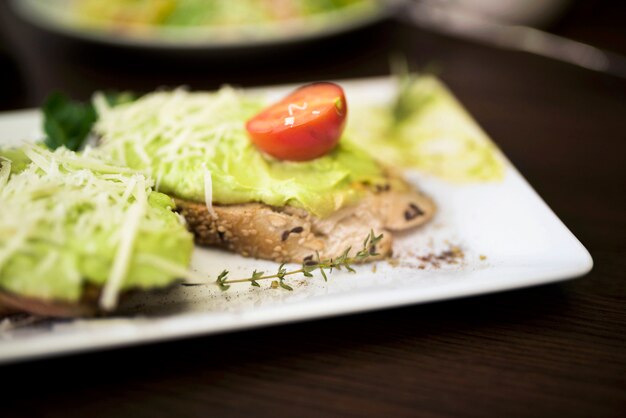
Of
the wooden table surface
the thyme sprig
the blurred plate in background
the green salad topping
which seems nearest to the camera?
the wooden table surface

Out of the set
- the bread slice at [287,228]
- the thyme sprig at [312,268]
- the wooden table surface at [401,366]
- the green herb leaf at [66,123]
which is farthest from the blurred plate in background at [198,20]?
the wooden table surface at [401,366]

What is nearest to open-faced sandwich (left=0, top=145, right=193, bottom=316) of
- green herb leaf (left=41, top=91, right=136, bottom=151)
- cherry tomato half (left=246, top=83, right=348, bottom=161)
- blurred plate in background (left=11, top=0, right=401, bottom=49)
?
cherry tomato half (left=246, top=83, right=348, bottom=161)

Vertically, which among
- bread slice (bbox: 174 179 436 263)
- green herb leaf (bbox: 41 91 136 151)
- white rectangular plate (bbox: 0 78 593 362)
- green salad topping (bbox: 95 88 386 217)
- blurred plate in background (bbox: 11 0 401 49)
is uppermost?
blurred plate in background (bbox: 11 0 401 49)

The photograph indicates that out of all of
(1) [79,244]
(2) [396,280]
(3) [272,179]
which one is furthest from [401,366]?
(1) [79,244]

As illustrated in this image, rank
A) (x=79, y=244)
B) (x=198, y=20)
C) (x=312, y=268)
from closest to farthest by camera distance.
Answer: (x=79, y=244)
(x=312, y=268)
(x=198, y=20)

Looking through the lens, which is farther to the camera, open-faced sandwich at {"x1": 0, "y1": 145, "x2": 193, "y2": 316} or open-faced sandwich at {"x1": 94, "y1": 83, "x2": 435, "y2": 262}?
open-faced sandwich at {"x1": 94, "y1": 83, "x2": 435, "y2": 262}

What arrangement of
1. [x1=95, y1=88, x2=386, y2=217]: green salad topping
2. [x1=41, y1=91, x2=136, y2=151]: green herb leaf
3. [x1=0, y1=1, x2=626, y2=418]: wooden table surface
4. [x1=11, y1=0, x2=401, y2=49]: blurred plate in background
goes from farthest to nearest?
[x1=11, y1=0, x2=401, y2=49]: blurred plate in background < [x1=41, y1=91, x2=136, y2=151]: green herb leaf < [x1=95, y1=88, x2=386, y2=217]: green salad topping < [x1=0, y1=1, x2=626, y2=418]: wooden table surface

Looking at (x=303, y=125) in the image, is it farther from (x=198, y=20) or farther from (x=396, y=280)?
(x=198, y=20)

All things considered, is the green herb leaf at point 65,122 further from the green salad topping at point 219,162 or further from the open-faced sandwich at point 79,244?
the open-faced sandwich at point 79,244

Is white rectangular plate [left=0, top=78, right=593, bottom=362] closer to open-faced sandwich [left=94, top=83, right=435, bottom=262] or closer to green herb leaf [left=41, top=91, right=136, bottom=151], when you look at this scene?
open-faced sandwich [left=94, top=83, right=435, bottom=262]
